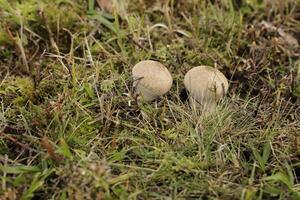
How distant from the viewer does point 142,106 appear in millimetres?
2326

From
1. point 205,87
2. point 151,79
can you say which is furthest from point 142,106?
point 205,87

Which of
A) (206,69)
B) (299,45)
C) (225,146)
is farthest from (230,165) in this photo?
(299,45)

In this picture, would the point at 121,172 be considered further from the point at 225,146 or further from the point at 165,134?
the point at 225,146

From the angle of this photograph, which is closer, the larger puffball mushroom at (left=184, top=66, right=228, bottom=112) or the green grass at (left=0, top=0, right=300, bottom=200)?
the green grass at (left=0, top=0, right=300, bottom=200)

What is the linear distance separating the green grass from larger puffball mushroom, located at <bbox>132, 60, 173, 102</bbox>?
7 cm

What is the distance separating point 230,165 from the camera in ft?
6.96

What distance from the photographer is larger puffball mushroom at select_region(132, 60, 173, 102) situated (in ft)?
7.34

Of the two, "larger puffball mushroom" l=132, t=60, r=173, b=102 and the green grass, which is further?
"larger puffball mushroom" l=132, t=60, r=173, b=102

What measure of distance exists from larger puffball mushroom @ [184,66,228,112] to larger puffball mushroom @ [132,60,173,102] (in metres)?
0.11

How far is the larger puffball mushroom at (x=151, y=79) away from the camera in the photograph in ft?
7.34

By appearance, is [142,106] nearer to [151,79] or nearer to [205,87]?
[151,79]

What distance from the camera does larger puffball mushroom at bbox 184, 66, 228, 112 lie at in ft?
7.34

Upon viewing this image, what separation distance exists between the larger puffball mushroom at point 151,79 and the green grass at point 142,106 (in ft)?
0.24

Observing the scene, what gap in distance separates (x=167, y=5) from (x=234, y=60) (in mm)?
534
